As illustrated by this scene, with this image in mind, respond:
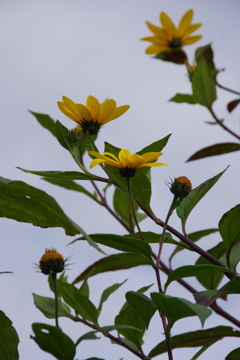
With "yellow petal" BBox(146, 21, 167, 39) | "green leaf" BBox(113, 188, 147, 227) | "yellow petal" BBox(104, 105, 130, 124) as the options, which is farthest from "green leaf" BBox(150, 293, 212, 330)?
"yellow petal" BBox(146, 21, 167, 39)

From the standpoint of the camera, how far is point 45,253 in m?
0.83

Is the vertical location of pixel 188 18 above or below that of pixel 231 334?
above

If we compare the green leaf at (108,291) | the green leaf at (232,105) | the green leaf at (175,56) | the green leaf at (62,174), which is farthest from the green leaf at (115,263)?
the green leaf at (175,56)

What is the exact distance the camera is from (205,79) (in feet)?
4.07

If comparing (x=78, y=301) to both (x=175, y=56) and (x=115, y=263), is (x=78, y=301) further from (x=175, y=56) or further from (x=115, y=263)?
(x=175, y=56)

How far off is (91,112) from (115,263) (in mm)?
388

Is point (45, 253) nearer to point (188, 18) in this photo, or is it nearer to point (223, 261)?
point (223, 261)

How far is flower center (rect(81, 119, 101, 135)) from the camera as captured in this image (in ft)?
2.70

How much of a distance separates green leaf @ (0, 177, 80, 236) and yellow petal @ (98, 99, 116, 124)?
0.24m

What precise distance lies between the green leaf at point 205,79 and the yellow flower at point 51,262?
2.24ft

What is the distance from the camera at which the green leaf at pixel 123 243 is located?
0.63 meters

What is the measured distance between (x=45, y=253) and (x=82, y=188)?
1.59ft

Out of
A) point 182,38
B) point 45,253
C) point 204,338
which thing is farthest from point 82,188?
point 182,38

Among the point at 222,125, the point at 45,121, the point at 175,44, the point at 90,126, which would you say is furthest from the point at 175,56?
the point at 90,126
